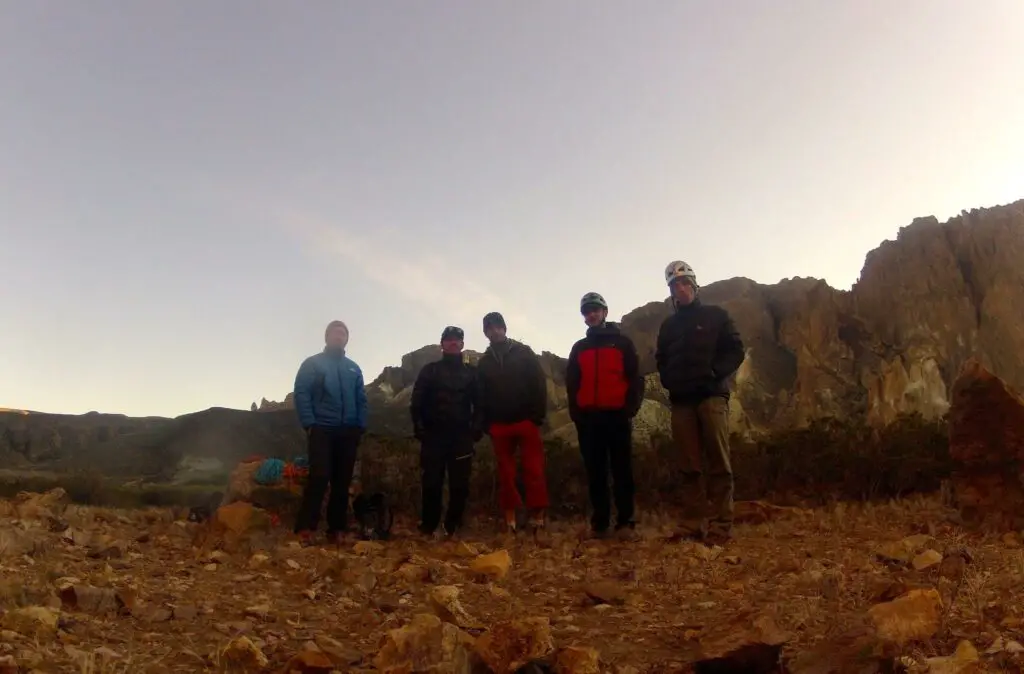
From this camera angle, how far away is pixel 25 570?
428 cm

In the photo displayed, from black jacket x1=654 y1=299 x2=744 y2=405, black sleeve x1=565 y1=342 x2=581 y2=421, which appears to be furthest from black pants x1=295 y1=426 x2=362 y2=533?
black jacket x1=654 y1=299 x2=744 y2=405

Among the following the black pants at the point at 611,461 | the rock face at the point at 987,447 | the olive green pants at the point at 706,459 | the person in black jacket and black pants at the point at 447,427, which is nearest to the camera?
the rock face at the point at 987,447

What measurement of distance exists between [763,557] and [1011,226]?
2502 inches

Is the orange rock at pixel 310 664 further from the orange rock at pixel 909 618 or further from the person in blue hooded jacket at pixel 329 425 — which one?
the person in blue hooded jacket at pixel 329 425

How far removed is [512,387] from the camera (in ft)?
23.7

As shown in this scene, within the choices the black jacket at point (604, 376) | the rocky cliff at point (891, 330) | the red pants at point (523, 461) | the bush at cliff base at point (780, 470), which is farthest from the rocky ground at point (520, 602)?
the rocky cliff at point (891, 330)

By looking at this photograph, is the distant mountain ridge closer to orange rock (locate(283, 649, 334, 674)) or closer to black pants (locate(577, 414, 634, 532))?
black pants (locate(577, 414, 634, 532))

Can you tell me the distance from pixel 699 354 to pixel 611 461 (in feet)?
3.94

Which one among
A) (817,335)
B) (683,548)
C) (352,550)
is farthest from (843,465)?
(817,335)

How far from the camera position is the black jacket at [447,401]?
7.40 meters

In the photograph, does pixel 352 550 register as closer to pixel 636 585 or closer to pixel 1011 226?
pixel 636 585

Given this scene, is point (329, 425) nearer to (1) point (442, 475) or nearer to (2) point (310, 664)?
(1) point (442, 475)

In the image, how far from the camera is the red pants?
705cm

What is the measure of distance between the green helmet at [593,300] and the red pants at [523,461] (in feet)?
3.77
